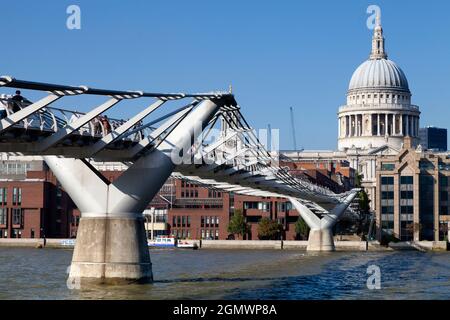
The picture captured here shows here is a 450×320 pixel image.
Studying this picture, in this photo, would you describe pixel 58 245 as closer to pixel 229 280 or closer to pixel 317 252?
pixel 317 252

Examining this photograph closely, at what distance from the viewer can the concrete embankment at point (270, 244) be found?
364 feet

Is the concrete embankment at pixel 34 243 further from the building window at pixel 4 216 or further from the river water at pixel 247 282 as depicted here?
the river water at pixel 247 282

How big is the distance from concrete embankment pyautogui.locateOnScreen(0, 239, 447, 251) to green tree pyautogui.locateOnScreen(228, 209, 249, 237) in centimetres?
325

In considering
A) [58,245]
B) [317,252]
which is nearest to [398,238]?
[317,252]

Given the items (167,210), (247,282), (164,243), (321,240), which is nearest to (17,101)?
(247,282)

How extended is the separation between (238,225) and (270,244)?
5773 millimetres

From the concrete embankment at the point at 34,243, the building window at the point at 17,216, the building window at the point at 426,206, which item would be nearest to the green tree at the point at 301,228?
the building window at the point at 426,206

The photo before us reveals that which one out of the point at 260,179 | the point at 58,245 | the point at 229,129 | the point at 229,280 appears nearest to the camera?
the point at 229,280

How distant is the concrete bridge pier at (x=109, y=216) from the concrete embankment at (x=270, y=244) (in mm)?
66386

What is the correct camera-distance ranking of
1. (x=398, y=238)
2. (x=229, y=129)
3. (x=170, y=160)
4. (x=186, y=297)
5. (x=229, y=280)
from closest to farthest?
(x=186, y=297) → (x=170, y=160) → (x=229, y=280) → (x=229, y=129) → (x=398, y=238)

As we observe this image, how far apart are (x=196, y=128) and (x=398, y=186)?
80.9m

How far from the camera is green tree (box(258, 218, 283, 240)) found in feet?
386

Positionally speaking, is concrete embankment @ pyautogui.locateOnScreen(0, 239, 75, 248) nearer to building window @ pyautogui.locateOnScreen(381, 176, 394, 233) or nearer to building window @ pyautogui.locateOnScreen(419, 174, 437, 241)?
building window @ pyautogui.locateOnScreen(381, 176, 394, 233)
